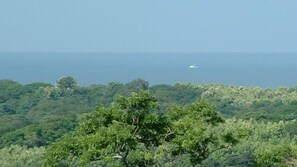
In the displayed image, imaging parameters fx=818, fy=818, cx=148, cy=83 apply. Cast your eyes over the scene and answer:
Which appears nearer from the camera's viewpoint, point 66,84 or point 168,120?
point 168,120

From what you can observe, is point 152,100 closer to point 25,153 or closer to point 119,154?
point 119,154

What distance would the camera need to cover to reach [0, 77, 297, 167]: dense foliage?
11375 millimetres

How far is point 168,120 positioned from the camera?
461 inches

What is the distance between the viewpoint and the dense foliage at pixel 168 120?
448 inches

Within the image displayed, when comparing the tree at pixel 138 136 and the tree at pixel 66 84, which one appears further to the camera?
the tree at pixel 66 84

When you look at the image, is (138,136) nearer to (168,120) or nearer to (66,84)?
(168,120)

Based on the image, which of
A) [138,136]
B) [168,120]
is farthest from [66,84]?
[138,136]

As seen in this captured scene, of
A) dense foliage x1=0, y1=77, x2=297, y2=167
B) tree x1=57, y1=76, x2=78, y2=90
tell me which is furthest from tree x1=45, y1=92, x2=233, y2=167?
→ tree x1=57, y1=76, x2=78, y2=90

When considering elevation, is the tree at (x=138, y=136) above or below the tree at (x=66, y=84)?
above

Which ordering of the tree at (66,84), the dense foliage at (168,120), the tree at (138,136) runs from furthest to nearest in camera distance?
the tree at (66,84) → the dense foliage at (168,120) → the tree at (138,136)

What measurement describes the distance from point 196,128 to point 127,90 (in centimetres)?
5353

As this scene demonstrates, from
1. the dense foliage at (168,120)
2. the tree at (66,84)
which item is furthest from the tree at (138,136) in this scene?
the tree at (66,84)

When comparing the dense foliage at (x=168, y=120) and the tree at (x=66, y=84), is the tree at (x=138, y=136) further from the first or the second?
the tree at (x=66, y=84)

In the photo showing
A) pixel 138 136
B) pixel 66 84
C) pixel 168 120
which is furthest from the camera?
pixel 66 84
